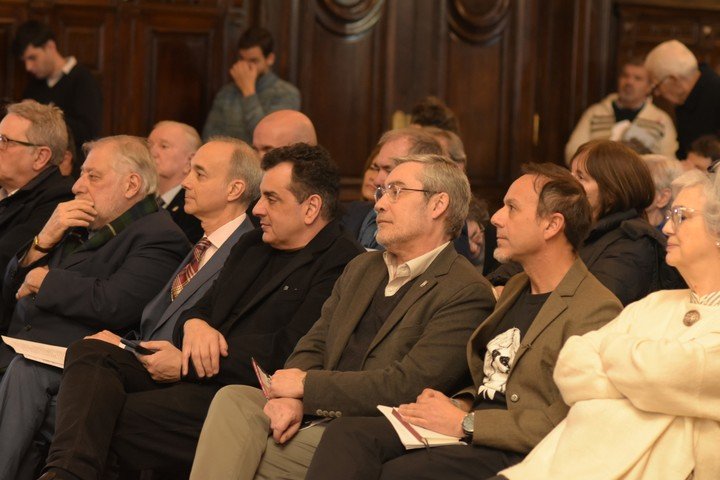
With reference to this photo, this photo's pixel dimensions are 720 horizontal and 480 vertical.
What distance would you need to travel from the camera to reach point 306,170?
14.2ft

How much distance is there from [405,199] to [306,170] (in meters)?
0.61

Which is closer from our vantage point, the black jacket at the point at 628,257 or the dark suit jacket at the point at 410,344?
the dark suit jacket at the point at 410,344

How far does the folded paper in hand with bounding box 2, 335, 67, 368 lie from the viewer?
4.25 metres

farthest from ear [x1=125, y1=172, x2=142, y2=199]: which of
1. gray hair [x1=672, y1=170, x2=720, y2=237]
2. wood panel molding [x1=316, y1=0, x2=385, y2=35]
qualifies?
wood panel molding [x1=316, y1=0, x2=385, y2=35]

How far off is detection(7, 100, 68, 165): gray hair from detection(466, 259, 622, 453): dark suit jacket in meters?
3.01

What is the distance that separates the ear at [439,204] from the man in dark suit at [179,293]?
104 centimetres

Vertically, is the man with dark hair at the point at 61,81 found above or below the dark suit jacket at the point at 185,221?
above

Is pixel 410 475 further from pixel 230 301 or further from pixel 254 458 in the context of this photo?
pixel 230 301

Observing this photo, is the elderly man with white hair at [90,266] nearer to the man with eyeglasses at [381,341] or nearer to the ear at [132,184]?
the ear at [132,184]

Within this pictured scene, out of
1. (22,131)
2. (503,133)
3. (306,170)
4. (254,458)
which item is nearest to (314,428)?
(254,458)

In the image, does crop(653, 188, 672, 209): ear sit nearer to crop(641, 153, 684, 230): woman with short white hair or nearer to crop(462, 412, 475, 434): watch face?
crop(641, 153, 684, 230): woman with short white hair

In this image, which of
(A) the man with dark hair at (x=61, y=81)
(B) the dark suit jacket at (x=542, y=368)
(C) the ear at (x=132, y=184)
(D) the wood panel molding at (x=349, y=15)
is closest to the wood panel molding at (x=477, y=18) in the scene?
(D) the wood panel molding at (x=349, y=15)

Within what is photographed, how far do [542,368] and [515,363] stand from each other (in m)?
0.08

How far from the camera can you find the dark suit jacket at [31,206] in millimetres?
5281
